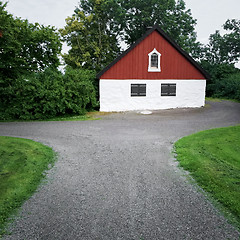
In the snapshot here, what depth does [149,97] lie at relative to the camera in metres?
20.7

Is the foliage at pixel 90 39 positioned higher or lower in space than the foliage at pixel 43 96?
higher

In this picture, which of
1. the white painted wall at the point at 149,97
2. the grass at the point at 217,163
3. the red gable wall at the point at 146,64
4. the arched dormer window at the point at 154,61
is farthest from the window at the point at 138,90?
the grass at the point at 217,163

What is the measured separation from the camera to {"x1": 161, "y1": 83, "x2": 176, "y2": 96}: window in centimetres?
2094

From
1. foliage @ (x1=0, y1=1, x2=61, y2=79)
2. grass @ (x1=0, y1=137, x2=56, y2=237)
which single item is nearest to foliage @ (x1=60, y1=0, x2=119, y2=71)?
foliage @ (x1=0, y1=1, x2=61, y2=79)

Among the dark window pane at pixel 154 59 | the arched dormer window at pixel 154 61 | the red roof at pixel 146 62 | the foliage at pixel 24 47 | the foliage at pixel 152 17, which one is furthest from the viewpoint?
the foliage at pixel 152 17

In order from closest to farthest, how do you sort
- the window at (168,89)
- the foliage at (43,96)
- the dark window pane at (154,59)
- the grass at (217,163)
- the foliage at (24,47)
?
the grass at (217,163), the foliage at (43,96), the foliage at (24,47), the dark window pane at (154,59), the window at (168,89)

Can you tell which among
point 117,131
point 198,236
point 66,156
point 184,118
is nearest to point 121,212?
point 198,236

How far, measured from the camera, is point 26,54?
20688mm

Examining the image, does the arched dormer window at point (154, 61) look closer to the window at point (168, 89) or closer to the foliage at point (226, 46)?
the window at point (168, 89)

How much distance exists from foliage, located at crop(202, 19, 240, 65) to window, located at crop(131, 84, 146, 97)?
29000mm

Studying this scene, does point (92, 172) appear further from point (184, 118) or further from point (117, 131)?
point (184, 118)

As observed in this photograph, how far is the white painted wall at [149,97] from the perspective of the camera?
20.0m

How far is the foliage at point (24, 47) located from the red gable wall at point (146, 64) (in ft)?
20.8

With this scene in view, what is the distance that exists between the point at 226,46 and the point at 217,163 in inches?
1692
